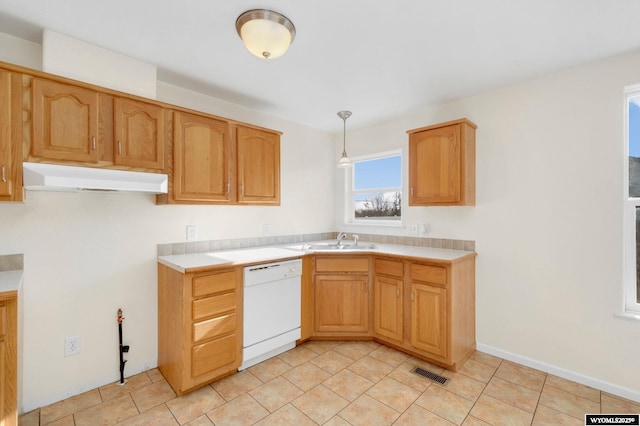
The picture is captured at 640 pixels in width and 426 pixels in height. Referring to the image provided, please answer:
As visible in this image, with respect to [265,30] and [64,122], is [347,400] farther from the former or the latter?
[64,122]

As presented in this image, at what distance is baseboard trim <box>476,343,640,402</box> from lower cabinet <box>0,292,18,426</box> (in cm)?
328

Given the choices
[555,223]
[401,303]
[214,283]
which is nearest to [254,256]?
[214,283]

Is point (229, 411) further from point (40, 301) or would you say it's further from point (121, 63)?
point (121, 63)

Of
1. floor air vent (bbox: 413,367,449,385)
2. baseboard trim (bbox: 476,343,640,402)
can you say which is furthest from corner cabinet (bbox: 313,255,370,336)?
baseboard trim (bbox: 476,343,640,402)

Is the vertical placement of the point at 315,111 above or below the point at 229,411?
above

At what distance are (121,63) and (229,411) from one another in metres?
2.51

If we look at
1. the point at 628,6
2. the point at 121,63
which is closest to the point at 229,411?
the point at 121,63

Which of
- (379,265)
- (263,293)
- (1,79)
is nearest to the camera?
(1,79)

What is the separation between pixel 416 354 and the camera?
2572mm

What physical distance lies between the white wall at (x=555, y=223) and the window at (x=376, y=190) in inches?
30.9

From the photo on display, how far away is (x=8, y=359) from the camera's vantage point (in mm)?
1419

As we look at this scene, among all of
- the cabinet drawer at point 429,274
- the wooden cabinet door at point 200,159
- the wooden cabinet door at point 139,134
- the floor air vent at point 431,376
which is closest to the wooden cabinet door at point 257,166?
the wooden cabinet door at point 200,159

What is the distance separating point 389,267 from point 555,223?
137 centimetres

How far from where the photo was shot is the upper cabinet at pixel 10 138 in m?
1.56
